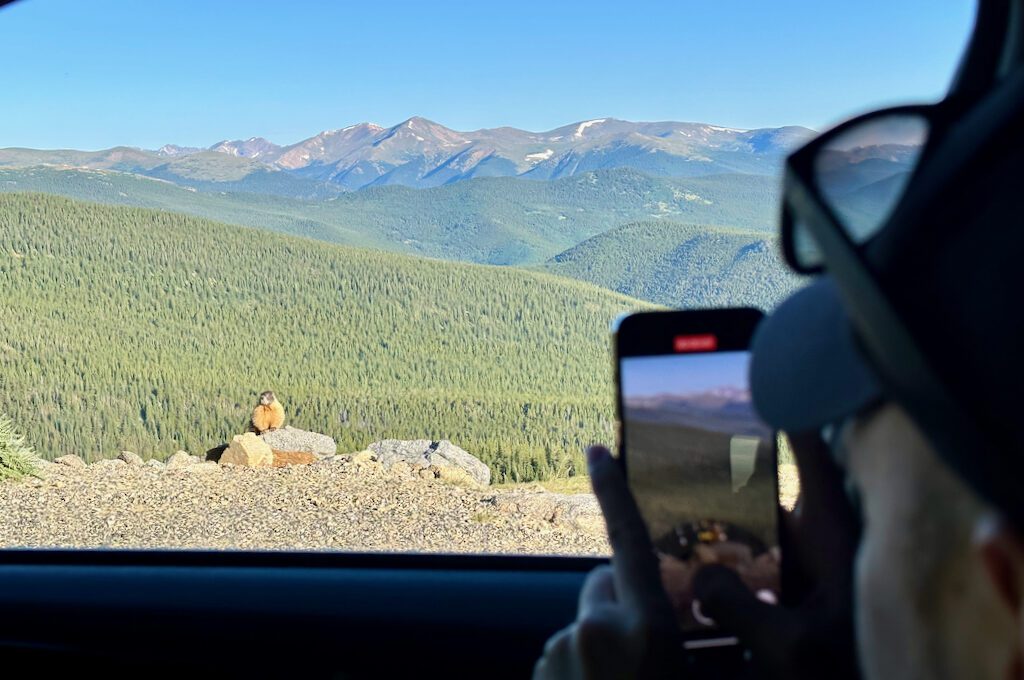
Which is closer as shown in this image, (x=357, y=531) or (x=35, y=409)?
(x=357, y=531)

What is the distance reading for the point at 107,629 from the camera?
8.37ft

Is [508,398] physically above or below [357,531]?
above

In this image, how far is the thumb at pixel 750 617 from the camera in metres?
1.29

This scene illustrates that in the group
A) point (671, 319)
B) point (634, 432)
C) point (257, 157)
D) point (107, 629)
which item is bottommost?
point (107, 629)

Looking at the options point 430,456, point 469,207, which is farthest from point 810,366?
point 469,207

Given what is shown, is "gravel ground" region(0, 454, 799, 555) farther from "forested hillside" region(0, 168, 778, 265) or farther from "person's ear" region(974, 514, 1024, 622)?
"person's ear" region(974, 514, 1024, 622)

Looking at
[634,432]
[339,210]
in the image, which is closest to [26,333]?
[339,210]

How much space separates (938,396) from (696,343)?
0.86 metres

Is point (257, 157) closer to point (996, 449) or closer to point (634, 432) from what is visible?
point (634, 432)

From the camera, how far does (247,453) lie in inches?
148

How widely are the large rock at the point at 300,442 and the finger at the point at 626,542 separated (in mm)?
2534

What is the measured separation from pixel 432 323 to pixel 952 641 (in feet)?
11.1

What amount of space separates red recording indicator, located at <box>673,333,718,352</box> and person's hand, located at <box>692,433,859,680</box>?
0.88 feet

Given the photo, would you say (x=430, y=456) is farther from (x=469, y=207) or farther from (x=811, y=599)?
(x=811, y=599)
